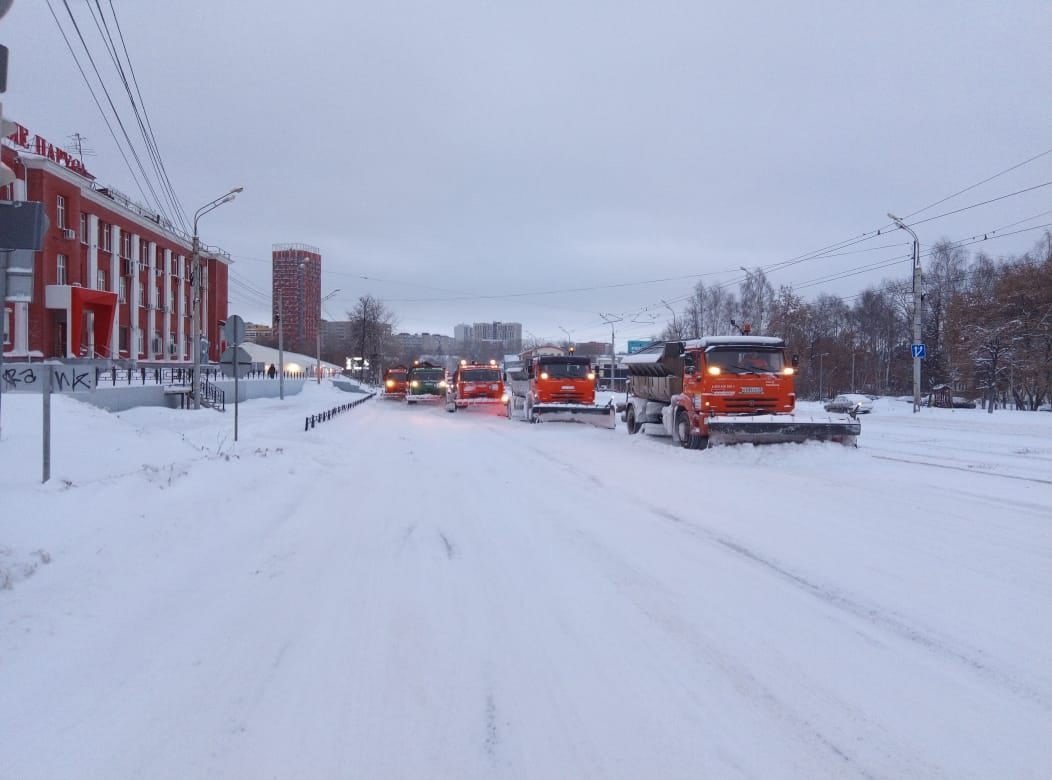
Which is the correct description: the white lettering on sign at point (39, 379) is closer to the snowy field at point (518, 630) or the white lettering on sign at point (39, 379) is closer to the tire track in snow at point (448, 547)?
the snowy field at point (518, 630)

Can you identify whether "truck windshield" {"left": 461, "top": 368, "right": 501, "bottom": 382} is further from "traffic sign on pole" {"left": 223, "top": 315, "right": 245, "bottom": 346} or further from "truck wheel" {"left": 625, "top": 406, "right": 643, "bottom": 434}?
"traffic sign on pole" {"left": 223, "top": 315, "right": 245, "bottom": 346}

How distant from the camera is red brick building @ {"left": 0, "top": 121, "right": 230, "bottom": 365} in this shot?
38625 millimetres

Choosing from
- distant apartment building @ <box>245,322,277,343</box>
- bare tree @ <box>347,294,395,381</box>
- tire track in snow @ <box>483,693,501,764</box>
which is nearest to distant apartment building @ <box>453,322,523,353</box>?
distant apartment building @ <box>245,322,277,343</box>

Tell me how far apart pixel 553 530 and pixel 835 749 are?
509 centimetres

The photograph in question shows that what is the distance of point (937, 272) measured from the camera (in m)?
76.1

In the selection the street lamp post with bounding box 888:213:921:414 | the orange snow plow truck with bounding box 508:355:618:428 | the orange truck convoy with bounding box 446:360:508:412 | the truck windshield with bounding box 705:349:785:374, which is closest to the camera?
the truck windshield with bounding box 705:349:785:374

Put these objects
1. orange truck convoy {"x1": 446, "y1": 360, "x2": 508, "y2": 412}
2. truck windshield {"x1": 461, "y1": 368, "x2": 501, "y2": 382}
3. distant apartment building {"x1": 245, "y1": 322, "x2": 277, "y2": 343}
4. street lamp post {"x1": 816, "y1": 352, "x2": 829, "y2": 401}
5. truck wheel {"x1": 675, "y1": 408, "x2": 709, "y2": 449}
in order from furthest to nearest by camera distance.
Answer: distant apartment building {"x1": 245, "y1": 322, "x2": 277, "y2": 343} → street lamp post {"x1": 816, "y1": 352, "x2": 829, "y2": 401} → truck windshield {"x1": 461, "y1": 368, "x2": 501, "y2": 382} → orange truck convoy {"x1": 446, "y1": 360, "x2": 508, "y2": 412} → truck wheel {"x1": 675, "y1": 408, "x2": 709, "y2": 449}

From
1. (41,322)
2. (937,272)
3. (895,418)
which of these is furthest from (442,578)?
(937,272)

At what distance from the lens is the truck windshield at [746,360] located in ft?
55.6

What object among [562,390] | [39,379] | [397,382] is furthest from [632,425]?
[397,382]

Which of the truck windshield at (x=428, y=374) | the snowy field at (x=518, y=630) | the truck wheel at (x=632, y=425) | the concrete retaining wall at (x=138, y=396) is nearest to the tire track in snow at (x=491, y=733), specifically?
the snowy field at (x=518, y=630)

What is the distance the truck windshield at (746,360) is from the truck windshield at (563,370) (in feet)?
33.4

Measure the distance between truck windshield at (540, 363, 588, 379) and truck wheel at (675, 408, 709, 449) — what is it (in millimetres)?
8818

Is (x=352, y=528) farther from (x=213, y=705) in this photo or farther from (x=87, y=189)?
(x=87, y=189)
